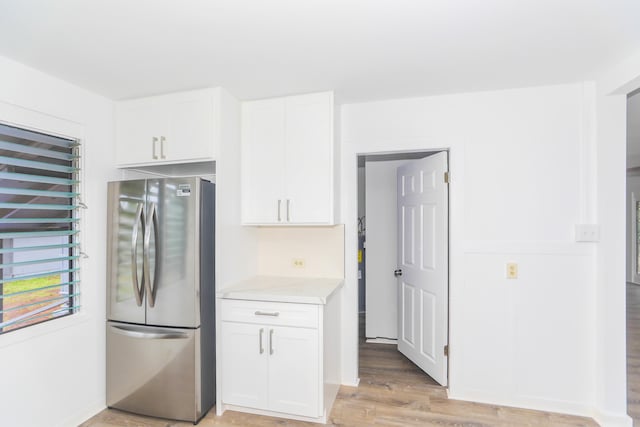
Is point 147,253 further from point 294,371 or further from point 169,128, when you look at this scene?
point 294,371

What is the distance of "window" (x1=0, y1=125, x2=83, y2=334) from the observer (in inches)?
73.7

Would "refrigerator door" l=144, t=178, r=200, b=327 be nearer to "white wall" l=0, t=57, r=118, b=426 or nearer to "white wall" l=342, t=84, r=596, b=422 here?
"white wall" l=0, t=57, r=118, b=426

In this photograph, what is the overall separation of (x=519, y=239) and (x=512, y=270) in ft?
0.76

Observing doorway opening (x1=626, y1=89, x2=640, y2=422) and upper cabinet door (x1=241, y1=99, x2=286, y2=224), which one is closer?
upper cabinet door (x1=241, y1=99, x2=286, y2=224)

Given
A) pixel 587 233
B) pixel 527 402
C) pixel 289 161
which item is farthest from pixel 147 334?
pixel 587 233

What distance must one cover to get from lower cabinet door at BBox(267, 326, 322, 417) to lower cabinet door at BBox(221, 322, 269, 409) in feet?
0.19

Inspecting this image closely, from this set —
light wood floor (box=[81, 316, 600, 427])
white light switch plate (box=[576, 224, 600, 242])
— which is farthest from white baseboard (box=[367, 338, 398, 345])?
white light switch plate (box=[576, 224, 600, 242])

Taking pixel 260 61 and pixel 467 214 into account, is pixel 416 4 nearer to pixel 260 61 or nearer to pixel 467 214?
pixel 260 61

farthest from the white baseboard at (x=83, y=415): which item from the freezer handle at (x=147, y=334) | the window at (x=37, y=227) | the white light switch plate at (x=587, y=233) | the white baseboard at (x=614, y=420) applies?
the white light switch plate at (x=587, y=233)

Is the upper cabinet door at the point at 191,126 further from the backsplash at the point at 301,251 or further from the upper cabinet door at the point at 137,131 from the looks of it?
the backsplash at the point at 301,251

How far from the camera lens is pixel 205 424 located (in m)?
2.20

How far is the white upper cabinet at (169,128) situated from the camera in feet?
7.52

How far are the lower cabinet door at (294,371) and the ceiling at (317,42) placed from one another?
1716mm

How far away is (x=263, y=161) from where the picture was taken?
2.54m
